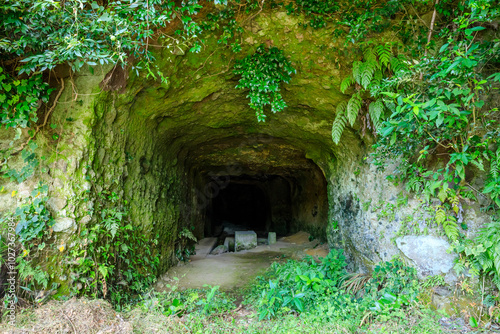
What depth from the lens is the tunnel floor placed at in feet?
17.7

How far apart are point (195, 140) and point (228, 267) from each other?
3.17 m

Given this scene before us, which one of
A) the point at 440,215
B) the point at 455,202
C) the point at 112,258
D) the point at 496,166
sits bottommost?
the point at 112,258

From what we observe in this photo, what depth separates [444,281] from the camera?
326cm

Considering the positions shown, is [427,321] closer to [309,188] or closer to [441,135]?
[441,135]

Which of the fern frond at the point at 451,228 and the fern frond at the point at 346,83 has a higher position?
the fern frond at the point at 346,83

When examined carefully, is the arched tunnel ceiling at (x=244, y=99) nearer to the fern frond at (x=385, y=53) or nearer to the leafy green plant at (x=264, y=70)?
the leafy green plant at (x=264, y=70)

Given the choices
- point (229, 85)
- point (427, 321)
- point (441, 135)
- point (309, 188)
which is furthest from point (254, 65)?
point (309, 188)

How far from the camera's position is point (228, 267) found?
654 cm

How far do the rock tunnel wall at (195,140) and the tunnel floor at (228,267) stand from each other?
1.86 ft

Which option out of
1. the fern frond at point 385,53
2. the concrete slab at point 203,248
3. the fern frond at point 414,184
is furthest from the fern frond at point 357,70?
the concrete slab at point 203,248

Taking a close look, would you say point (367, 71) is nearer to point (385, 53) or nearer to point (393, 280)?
point (385, 53)

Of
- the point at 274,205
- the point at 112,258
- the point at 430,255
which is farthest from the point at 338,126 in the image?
the point at 274,205

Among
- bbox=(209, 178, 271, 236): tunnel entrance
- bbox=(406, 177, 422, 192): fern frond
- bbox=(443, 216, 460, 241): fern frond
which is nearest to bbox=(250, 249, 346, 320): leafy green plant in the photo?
bbox=(443, 216, 460, 241): fern frond

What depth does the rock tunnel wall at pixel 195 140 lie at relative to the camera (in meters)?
3.49
